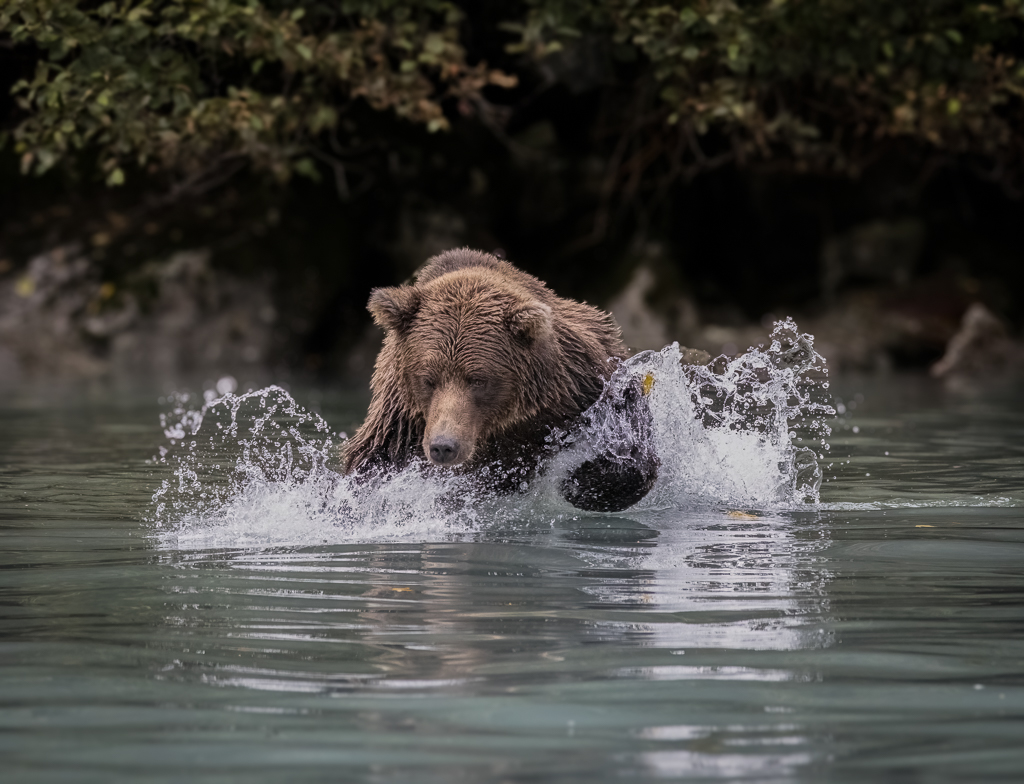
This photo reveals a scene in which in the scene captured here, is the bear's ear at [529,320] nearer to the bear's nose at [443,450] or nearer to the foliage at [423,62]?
the bear's nose at [443,450]

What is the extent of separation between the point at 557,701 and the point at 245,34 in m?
9.73

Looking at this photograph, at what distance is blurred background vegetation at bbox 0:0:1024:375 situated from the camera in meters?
13.4

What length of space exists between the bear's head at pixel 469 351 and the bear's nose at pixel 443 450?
0.51 feet

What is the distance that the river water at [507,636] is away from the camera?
299 cm

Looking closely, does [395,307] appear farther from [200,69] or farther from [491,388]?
[200,69]

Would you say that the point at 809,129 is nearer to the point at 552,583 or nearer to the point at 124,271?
the point at 124,271

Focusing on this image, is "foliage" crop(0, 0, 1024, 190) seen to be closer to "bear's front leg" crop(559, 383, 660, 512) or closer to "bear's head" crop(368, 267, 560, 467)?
"bear's head" crop(368, 267, 560, 467)

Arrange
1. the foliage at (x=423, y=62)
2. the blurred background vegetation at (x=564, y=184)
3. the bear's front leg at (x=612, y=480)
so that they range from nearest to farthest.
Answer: the bear's front leg at (x=612, y=480)
the foliage at (x=423, y=62)
the blurred background vegetation at (x=564, y=184)

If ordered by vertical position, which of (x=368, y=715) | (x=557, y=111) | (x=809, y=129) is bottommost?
(x=368, y=715)

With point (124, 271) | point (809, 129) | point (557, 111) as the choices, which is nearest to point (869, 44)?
point (809, 129)

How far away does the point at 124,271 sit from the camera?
18.2 meters

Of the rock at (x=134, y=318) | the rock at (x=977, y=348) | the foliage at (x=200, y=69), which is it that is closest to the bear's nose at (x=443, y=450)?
the foliage at (x=200, y=69)

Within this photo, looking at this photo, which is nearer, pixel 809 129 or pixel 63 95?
pixel 63 95

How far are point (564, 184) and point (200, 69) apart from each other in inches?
302
